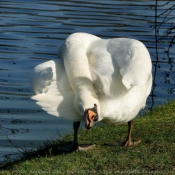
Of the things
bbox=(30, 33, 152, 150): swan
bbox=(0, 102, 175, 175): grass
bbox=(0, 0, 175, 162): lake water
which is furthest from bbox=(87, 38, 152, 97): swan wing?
bbox=(0, 0, 175, 162): lake water

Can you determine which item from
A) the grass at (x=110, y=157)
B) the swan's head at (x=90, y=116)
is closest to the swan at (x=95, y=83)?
the swan's head at (x=90, y=116)

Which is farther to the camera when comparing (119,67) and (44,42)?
(44,42)

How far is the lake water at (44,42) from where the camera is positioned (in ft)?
30.8

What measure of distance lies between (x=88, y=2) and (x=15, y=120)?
10.9 m

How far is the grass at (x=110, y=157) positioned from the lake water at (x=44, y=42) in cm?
111

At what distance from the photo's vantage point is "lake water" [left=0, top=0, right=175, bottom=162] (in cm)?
937

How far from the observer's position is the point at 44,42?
15.2 meters

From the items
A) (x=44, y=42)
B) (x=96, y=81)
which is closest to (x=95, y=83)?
(x=96, y=81)

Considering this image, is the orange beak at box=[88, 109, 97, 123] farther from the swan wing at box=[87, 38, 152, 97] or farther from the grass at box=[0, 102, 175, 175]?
the grass at box=[0, 102, 175, 175]

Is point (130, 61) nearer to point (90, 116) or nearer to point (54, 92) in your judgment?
point (90, 116)

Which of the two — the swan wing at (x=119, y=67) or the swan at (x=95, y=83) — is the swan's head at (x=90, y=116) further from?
the swan wing at (x=119, y=67)

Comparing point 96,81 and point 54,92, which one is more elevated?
point 96,81

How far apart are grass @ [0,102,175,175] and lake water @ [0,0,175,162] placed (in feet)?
3.65

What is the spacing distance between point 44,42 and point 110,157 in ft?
29.8
